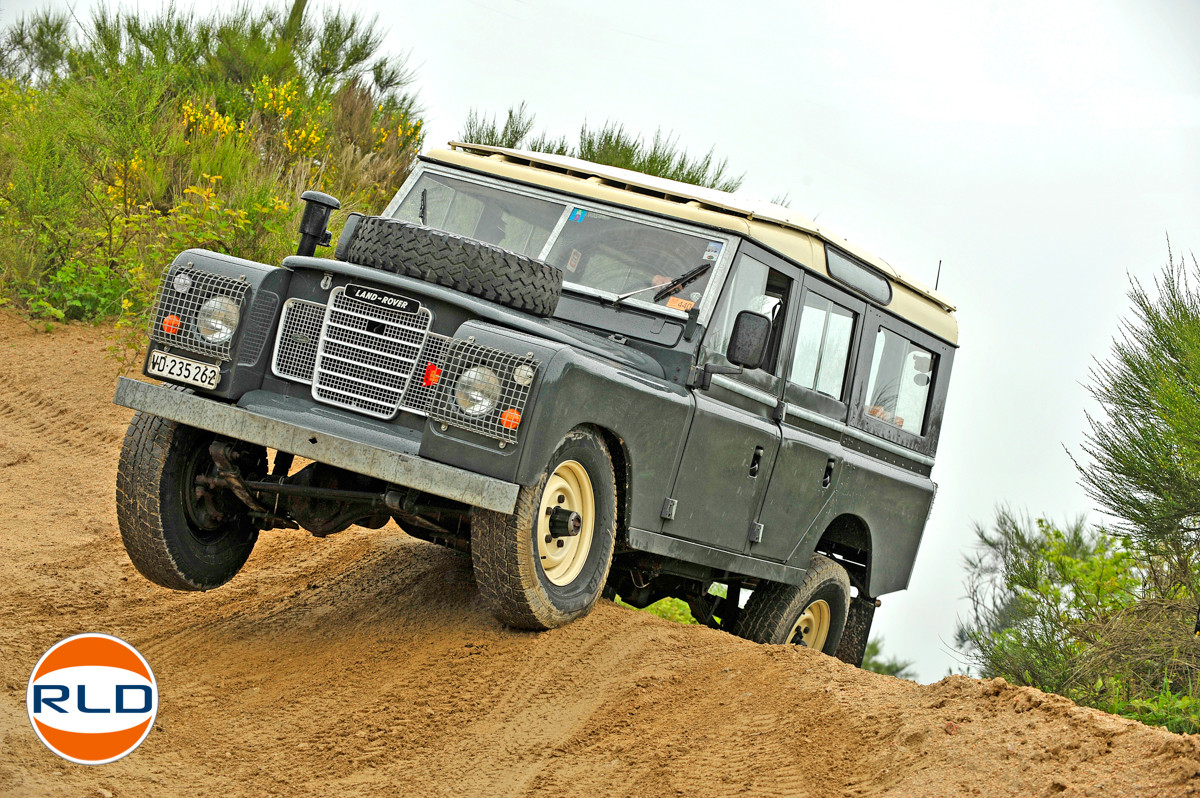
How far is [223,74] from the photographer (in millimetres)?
16734

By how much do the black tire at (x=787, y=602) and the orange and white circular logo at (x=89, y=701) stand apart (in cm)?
366

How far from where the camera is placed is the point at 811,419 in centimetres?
705

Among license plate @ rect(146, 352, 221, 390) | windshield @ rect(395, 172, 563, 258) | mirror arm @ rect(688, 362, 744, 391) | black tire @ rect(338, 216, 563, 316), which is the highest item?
windshield @ rect(395, 172, 563, 258)

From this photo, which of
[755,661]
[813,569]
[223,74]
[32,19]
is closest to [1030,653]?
[813,569]

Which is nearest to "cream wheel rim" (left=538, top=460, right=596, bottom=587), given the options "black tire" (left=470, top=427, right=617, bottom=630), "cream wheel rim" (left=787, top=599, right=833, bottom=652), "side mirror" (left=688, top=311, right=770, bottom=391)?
"black tire" (left=470, top=427, right=617, bottom=630)

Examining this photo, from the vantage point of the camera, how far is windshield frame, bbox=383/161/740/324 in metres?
6.06

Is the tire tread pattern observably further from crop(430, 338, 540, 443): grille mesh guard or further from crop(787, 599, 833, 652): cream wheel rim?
crop(787, 599, 833, 652): cream wheel rim

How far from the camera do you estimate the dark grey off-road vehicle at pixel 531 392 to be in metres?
4.84

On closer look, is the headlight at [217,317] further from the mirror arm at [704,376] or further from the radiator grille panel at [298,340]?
the mirror arm at [704,376]

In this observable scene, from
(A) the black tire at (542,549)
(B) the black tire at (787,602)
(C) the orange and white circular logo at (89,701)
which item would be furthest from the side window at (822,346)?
(C) the orange and white circular logo at (89,701)

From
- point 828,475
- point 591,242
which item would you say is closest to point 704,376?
point 591,242

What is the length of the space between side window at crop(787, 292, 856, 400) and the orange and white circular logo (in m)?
3.80

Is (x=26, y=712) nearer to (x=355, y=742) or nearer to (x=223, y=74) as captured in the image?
(x=355, y=742)

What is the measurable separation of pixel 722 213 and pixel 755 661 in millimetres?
2380
